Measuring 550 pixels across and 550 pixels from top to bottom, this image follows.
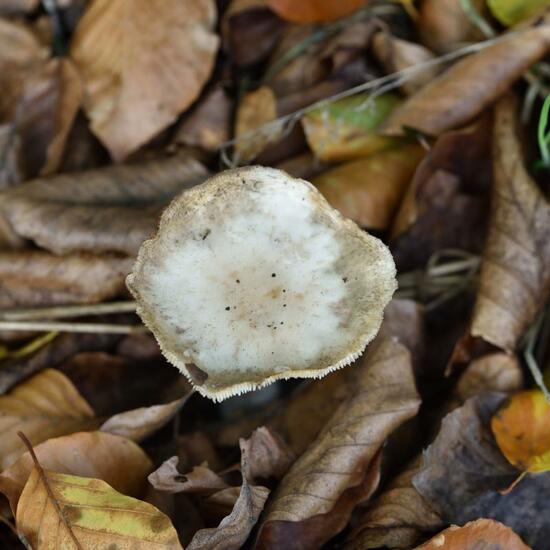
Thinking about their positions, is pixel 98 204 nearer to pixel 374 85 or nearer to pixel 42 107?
pixel 42 107

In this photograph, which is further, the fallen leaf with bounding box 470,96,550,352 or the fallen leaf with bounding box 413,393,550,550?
the fallen leaf with bounding box 470,96,550,352

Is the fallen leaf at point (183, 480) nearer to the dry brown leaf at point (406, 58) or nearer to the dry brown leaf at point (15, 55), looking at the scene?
the dry brown leaf at point (406, 58)

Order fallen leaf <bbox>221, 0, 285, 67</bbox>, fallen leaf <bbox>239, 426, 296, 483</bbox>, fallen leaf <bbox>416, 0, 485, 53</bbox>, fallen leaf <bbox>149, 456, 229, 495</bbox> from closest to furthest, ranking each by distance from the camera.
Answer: fallen leaf <bbox>149, 456, 229, 495</bbox> → fallen leaf <bbox>239, 426, 296, 483</bbox> → fallen leaf <bbox>416, 0, 485, 53</bbox> → fallen leaf <bbox>221, 0, 285, 67</bbox>

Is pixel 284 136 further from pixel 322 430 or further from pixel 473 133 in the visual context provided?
pixel 322 430

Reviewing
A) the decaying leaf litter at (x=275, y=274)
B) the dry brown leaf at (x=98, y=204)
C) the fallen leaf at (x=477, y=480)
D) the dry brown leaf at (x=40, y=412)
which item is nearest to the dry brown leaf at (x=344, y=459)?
the decaying leaf litter at (x=275, y=274)

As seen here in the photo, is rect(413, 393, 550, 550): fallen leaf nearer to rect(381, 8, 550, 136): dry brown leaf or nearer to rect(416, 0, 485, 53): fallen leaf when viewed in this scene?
rect(381, 8, 550, 136): dry brown leaf

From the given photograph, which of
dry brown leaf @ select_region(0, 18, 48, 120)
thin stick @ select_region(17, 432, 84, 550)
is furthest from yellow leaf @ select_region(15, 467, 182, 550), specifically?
dry brown leaf @ select_region(0, 18, 48, 120)

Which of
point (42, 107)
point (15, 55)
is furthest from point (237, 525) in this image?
point (15, 55)
